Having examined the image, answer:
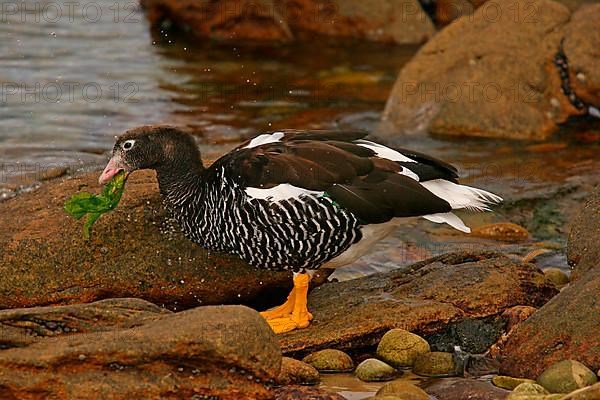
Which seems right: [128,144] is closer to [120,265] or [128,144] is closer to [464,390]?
[120,265]

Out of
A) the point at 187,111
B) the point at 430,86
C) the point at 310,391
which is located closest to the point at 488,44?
the point at 430,86

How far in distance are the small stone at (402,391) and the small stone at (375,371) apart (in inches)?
14.3

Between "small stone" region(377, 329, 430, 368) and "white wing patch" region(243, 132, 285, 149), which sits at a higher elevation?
"white wing patch" region(243, 132, 285, 149)

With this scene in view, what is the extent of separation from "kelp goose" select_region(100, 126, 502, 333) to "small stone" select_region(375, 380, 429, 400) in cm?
114

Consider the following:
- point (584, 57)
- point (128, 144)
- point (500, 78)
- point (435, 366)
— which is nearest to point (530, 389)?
point (435, 366)

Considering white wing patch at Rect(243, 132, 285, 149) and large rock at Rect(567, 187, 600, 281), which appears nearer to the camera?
large rock at Rect(567, 187, 600, 281)

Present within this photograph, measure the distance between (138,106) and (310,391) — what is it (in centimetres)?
820

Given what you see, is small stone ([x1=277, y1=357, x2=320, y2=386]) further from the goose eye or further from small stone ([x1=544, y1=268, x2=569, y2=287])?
small stone ([x1=544, y1=268, x2=569, y2=287])

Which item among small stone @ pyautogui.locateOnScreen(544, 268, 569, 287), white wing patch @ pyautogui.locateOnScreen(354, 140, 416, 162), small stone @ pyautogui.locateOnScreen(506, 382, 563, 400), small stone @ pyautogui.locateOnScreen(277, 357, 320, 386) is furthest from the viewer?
small stone @ pyautogui.locateOnScreen(544, 268, 569, 287)

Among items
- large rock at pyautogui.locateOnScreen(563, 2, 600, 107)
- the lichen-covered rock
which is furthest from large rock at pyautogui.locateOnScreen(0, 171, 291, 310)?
large rock at pyautogui.locateOnScreen(563, 2, 600, 107)

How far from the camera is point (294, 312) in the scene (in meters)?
6.50

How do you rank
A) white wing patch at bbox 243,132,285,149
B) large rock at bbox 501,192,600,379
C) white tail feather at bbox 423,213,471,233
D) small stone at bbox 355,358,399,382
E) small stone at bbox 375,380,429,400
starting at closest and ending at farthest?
small stone at bbox 375,380,429,400
large rock at bbox 501,192,600,379
small stone at bbox 355,358,399,382
white tail feather at bbox 423,213,471,233
white wing patch at bbox 243,132,285,149

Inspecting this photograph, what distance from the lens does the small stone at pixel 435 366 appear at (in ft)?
19.1

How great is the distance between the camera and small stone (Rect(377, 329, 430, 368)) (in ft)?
19.5
